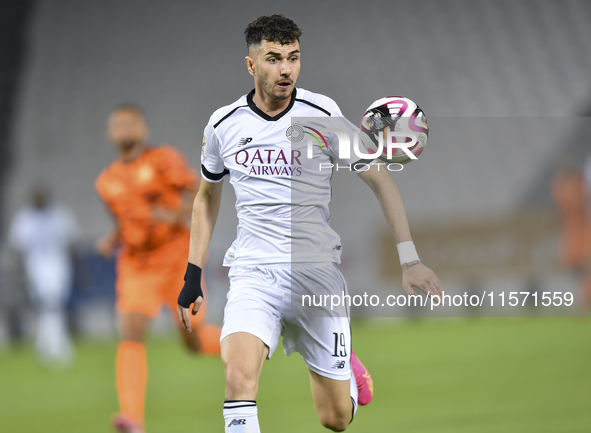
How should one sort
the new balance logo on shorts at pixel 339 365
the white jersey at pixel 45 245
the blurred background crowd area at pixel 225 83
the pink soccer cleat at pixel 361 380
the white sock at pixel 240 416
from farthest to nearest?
the blurred background crowd area at pixel 225 83 < the white jersey at pixel 45 245 < the pink soccer cleat at pixel 361 380 < the new balance logo on shorts at pixel 339 365 < the white sock at pixel 240 416

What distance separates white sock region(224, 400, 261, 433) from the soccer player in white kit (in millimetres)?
250

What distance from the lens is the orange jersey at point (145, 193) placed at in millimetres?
6102

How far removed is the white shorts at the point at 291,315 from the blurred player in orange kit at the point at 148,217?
2.09 meters

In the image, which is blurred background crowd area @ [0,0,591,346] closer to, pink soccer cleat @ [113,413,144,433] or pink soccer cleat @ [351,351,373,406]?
pink soccer cleat @ [113,413,144,433]

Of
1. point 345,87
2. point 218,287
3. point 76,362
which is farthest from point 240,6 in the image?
point 76,362

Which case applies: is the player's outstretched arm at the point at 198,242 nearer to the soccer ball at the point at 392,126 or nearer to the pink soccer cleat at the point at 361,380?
the soccer ball at the point at 392,126

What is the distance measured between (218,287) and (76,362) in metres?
3.25

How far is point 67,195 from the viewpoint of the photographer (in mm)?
16406

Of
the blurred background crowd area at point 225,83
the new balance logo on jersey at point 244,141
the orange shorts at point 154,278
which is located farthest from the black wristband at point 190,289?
the blurred background crowd area at point 225,83

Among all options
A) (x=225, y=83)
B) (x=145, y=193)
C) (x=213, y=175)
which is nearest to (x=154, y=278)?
(x=145, y=193)

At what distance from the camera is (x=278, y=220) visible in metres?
3.81

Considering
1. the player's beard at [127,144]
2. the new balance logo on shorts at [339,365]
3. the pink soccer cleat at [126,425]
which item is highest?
the player's beard at [127,144]

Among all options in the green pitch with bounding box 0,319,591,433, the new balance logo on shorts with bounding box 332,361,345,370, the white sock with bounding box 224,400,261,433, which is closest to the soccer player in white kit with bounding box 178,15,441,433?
the new balance logo on shorts with bounding box 332,361,345,370

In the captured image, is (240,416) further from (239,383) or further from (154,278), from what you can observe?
(154,278)
